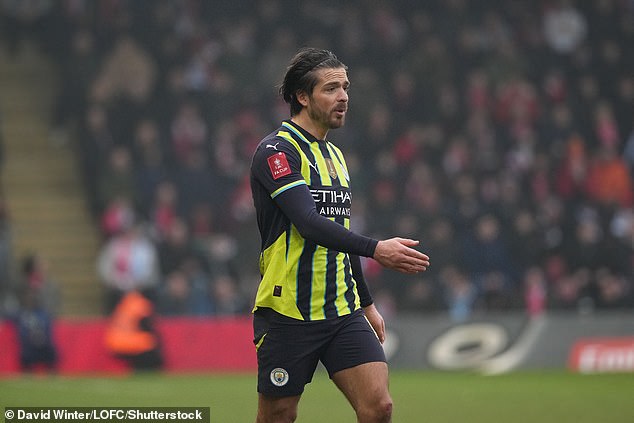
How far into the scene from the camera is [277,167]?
612 cm

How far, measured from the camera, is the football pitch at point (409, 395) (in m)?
10.8

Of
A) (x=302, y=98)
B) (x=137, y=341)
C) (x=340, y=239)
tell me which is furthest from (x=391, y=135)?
(x=340, y=239)

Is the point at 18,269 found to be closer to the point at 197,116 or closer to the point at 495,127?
the point at 197,116

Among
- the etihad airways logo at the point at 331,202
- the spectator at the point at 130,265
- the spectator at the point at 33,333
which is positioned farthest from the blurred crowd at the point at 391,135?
the etihad airways logo at the point at 331,202

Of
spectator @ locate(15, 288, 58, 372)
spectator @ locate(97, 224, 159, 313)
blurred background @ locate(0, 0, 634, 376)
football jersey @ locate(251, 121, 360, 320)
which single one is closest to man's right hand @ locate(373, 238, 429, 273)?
football jersey @ locate(251, 121, 360, 320)

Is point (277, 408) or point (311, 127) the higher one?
point (311, 127)

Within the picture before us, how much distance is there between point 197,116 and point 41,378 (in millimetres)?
6083

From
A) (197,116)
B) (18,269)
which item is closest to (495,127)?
(197,116)

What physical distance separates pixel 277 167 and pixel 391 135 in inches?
593

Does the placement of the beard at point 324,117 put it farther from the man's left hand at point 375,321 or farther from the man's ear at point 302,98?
the man's left hand at point 375,321

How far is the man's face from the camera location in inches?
248

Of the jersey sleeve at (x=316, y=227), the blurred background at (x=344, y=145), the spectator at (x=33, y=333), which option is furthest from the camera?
the blurred background at (x=344, y=145)

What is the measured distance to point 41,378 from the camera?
15.6 m

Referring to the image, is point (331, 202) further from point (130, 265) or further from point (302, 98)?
point (130, 265)
